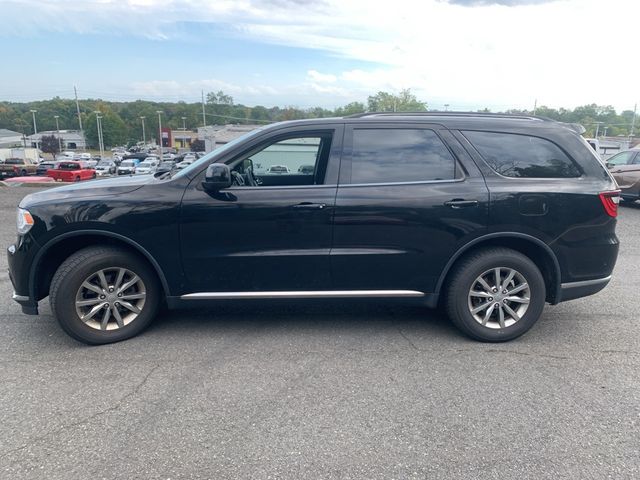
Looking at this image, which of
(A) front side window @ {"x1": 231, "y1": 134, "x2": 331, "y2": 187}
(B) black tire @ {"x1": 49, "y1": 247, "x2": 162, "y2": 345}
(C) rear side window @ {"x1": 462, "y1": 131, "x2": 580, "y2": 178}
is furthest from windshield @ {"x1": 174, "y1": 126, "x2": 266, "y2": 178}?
(C) rear side window @ {"x1": 462, "y1": 131, "x2": 580, "y2": 178}

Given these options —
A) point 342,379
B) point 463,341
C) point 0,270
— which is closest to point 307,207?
point 342,379

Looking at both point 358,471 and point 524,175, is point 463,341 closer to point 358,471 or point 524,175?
point 524,175

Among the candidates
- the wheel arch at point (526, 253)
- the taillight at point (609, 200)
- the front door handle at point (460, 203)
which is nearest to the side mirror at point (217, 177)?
the front door handle at point (460, 203)

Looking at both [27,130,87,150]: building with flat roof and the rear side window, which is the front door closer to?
the rear side window

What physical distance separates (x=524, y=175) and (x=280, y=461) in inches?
118

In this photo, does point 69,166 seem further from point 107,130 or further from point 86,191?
point 107,130

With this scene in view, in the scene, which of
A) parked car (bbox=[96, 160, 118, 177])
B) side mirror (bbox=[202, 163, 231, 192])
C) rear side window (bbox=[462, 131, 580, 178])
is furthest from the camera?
parked car (bbox=[96, 160, 118, 177])

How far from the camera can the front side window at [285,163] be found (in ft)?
13.5

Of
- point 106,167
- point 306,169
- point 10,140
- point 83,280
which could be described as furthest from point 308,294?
point 10,140

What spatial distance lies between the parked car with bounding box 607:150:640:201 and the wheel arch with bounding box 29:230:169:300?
12653 millimetres

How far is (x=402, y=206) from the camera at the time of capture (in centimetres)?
388

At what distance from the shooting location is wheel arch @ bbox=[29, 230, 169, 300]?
3770 millimetres

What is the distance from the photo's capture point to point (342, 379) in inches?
133

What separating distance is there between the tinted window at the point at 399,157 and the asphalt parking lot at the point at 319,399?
4.53 ft
